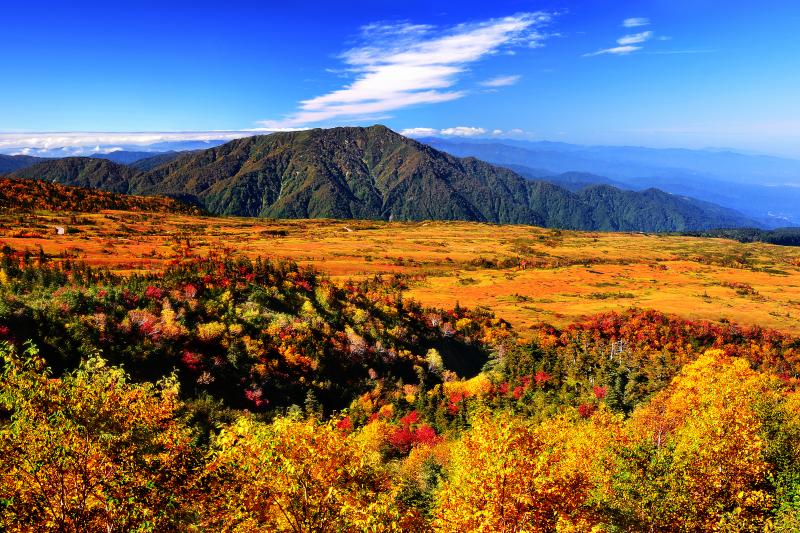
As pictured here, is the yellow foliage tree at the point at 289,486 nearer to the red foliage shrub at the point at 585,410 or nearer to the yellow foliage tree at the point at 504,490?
the yellow foliage tree at the point at 504,490

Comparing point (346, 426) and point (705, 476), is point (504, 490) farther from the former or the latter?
point (705, 476)

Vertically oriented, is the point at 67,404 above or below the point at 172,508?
above

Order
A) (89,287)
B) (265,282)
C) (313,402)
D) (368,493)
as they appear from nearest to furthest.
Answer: (368,493)
(313,402)
(89,287)
(265,282)

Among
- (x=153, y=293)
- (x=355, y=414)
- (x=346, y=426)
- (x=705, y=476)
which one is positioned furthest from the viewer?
(x=153, y=293)

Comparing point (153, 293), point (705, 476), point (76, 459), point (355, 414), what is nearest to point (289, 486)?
point (76, 459)

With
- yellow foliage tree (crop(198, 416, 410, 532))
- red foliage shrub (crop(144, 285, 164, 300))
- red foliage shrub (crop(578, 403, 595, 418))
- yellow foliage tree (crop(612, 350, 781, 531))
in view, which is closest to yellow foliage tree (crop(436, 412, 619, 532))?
yellow foliage tree (crop(198, 416, 410, 532))

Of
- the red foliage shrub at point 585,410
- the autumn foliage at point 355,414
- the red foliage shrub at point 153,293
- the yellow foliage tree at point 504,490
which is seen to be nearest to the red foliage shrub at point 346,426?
the autumn foliage at point 355,414

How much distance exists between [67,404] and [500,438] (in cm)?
1741

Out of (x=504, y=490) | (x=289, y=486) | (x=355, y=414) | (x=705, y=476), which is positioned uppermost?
(x=289, y=486)

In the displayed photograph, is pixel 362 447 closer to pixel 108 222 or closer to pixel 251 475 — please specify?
pixel 251 475

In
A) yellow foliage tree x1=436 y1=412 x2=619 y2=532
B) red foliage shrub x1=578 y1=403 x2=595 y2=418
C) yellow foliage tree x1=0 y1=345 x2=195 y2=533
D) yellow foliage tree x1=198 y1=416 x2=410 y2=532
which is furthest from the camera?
red foliage shrub x1=578 y1=403 x2=595 y2=418

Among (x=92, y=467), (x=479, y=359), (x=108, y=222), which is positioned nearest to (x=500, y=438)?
(x=92, y=467)

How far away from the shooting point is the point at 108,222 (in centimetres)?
19538

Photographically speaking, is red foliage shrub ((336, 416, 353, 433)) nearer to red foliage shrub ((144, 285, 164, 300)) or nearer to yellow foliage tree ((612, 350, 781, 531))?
yellow foliage tree ((612, 350, 781, 531))
